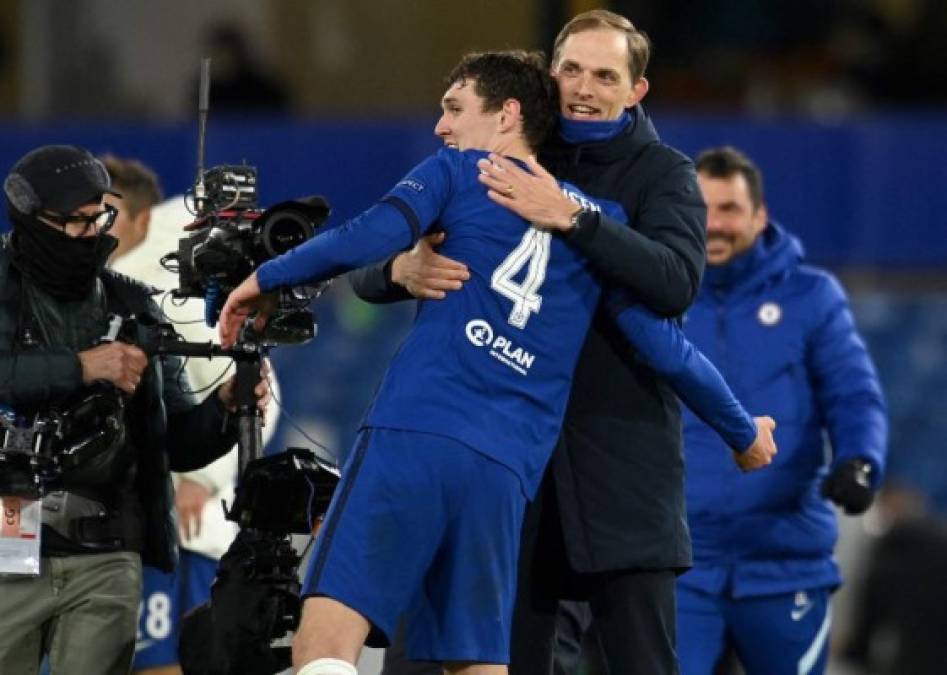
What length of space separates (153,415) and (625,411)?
1112 mm

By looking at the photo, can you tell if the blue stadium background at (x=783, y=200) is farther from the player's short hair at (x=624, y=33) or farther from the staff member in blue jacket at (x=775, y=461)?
the player's short hair at (x=624, y=33)

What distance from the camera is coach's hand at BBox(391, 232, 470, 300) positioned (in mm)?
5062

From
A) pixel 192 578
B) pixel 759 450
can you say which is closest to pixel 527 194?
pixel 759 450

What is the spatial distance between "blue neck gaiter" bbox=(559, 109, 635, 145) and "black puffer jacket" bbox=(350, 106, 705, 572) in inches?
0.7

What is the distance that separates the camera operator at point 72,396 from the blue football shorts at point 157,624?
1.13 meters

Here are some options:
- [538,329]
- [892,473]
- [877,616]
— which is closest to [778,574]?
[538,329]

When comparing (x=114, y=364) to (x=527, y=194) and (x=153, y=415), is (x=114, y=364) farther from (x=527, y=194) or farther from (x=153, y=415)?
(x=527, y=194)

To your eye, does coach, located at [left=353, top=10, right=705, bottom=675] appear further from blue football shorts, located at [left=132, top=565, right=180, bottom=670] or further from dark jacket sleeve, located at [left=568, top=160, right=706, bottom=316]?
blue football shorts, located at [left=132, top=565, right=180, bottom=670]

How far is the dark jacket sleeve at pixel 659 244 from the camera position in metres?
5.12

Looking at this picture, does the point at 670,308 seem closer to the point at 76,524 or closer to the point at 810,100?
the point at 76,524

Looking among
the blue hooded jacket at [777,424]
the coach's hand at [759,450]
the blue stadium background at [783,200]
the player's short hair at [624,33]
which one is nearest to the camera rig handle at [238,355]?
the player's short hair at [624,33]

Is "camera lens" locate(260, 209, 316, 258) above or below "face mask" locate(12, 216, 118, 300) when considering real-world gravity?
above

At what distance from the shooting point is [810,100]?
13000mm

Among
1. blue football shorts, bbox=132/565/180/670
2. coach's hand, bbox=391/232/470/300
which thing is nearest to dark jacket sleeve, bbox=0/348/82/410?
coach's hand, bbox=391/232/470/300
